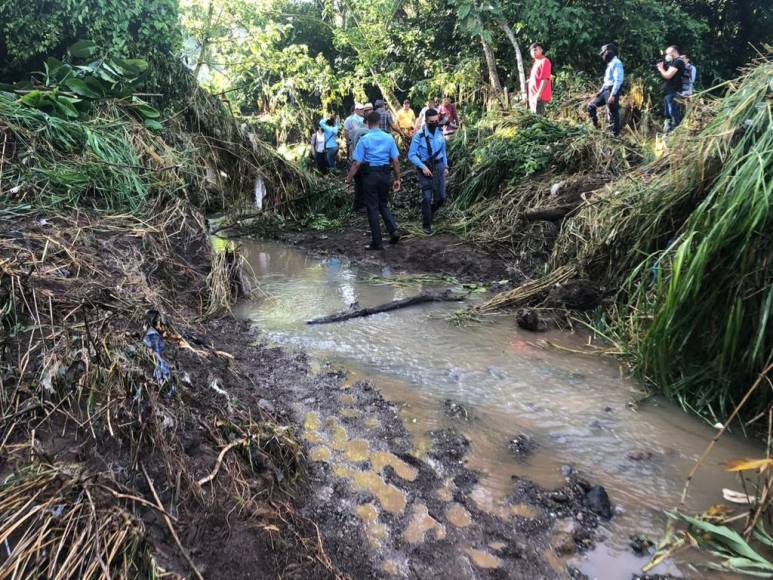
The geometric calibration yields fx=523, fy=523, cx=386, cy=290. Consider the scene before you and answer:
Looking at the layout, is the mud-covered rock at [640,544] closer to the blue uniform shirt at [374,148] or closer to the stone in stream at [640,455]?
the stone in stream at [640,455]

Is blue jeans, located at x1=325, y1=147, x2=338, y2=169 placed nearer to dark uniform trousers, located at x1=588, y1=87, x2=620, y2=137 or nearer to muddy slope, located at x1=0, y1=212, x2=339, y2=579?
dark uniform trousers, located at x1=588, y1=87, x2=620, y2=137

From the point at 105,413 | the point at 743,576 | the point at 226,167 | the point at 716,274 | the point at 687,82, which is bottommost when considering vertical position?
the point at 743,576

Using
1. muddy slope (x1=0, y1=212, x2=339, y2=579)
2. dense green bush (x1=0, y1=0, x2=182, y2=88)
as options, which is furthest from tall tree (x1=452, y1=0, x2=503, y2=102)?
muddy slope (x1=0, y1=212, x2=339, y2=579)

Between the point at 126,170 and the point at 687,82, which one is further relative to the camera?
the point at 687,82

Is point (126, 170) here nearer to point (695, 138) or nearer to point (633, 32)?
point (695, 138)

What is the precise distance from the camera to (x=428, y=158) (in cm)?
754

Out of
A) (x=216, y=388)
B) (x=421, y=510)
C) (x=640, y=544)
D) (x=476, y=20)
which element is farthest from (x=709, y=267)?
(x=476, y=20)

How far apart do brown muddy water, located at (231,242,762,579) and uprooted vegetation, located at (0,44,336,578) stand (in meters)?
0.52

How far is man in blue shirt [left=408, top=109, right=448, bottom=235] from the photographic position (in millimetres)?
7355

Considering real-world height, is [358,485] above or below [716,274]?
below

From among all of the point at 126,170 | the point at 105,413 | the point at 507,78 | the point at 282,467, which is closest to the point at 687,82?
the point at 507,78

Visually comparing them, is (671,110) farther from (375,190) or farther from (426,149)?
(375,190)

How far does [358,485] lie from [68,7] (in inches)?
270

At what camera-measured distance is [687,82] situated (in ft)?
25.6
